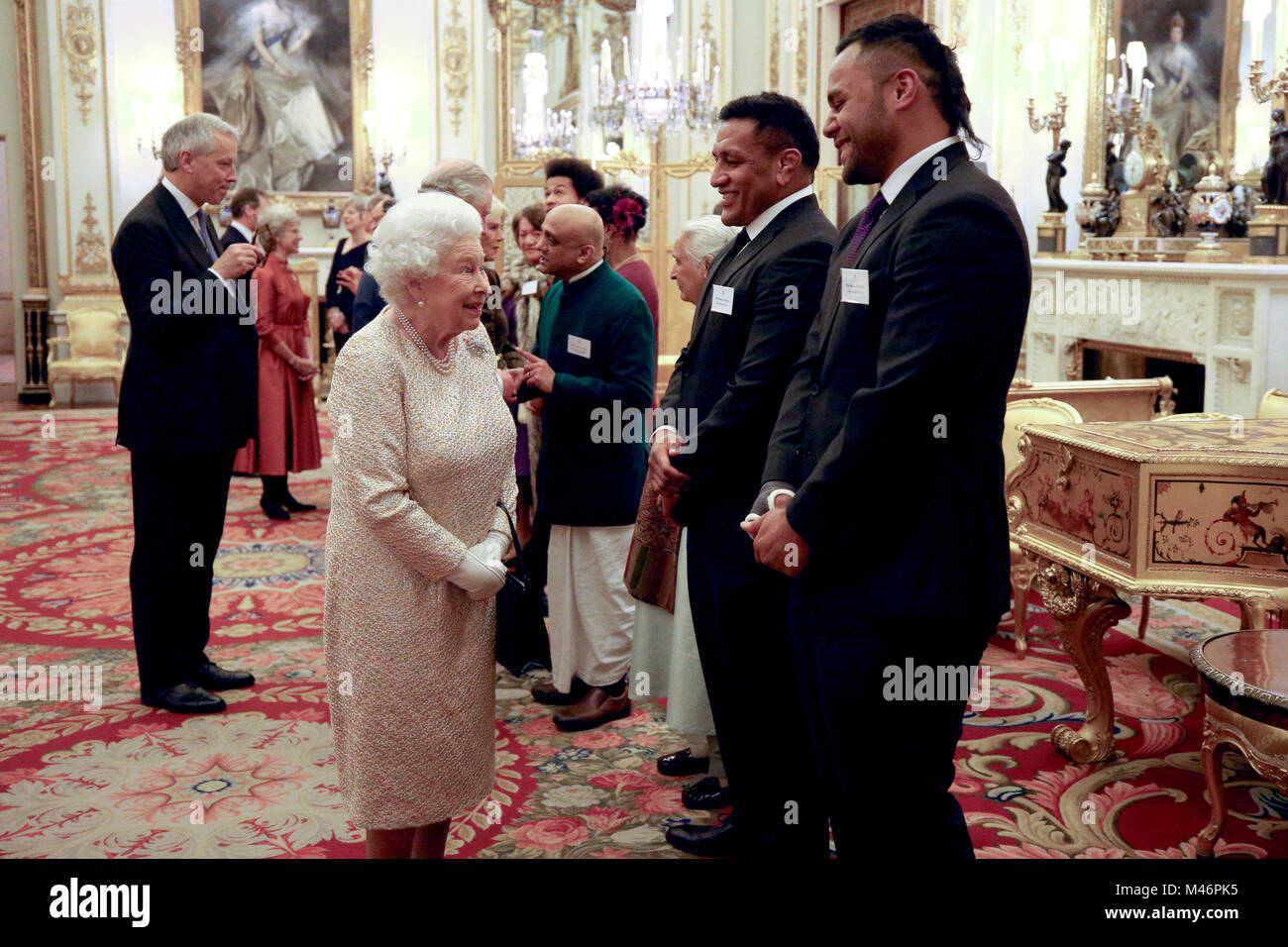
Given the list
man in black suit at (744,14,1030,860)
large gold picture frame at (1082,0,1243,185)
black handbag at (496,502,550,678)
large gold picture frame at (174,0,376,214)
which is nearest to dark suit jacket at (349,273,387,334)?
black handbag at (496,502,550,678)

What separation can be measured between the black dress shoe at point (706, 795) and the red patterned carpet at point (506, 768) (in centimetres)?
4

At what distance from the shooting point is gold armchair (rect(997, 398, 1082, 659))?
4617 mm

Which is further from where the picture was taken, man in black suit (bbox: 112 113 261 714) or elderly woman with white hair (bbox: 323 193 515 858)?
man in black suit (bbox: 112 113 261 714)

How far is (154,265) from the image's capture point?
3.92 m

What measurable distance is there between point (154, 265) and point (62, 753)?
5.20 ft

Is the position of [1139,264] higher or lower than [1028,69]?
lower

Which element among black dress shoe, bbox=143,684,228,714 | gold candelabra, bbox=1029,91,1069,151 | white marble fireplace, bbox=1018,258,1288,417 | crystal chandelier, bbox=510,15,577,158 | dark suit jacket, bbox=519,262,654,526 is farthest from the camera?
crystal chandelier, bbox=510,15,577,158

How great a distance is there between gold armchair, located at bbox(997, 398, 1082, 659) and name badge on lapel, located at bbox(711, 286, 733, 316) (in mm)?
2082

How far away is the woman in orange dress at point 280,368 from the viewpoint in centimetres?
693

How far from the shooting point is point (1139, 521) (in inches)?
130

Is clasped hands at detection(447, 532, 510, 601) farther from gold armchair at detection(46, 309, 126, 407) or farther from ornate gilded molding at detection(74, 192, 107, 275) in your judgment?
ornate gilded molding at detection(74, 192, 107, 275)

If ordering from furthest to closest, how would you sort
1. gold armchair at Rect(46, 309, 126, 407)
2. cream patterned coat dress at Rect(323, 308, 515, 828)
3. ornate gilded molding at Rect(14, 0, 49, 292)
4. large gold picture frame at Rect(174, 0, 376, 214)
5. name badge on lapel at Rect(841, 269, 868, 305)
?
large gold picture frame at Rect(174, 0, 376, 214) < ornate gilded molding at Rect(14, 0, 49, 292) < gold armchair at Rect(46, 309, 126, 407) < cream patterned coat dress at Rect(323, 308, 515, 828) < name badge on lapel at Rect(841, 269, 868, 305)
